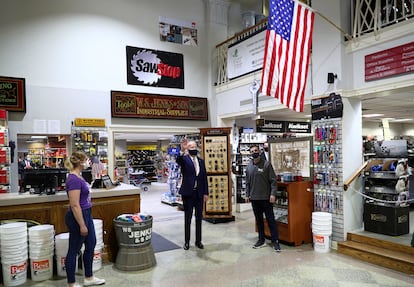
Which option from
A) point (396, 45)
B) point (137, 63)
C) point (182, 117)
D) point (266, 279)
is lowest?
point (266, 279)

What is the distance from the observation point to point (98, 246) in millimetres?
4043

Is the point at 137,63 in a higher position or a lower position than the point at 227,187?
higher

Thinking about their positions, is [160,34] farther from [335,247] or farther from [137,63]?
[335,247]

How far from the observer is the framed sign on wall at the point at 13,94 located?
5.82 metres

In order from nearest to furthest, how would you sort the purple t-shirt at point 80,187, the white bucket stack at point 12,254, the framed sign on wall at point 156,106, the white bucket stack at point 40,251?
the purple t-shirt at point 80,187, the white bucket stack at point 12,254, the white bucket stack at point 40,251, the framed sign on wall at point 156,106

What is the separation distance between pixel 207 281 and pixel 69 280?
155cm

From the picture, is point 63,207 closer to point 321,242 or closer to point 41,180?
point 41,180

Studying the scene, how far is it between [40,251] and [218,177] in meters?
3.82

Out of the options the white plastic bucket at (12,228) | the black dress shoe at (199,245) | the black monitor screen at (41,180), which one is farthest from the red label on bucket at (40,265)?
the black dress shoe at (199,245)

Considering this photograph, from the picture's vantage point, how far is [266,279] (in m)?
3.76

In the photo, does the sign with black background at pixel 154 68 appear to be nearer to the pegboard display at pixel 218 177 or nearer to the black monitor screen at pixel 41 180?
the pegboard display at pixel 218 177

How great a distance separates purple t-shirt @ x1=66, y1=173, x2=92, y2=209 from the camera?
10.6 feet

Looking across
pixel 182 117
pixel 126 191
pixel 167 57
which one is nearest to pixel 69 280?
pixel 126 191

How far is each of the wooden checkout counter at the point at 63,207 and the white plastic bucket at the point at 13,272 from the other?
54 centimetres
